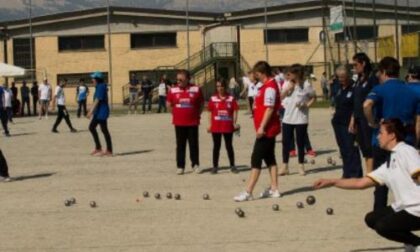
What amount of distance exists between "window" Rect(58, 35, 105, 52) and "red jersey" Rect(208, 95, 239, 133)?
45.5 meters

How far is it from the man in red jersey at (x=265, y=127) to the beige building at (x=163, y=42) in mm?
46543

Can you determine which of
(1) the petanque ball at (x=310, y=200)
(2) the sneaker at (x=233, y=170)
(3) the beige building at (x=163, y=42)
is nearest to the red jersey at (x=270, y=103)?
(1) the petanque ball at (x=310, y=200)

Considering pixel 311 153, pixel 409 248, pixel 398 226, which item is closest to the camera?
pixel 398 226

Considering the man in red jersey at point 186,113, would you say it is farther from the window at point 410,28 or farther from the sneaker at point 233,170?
the window at point 410,28

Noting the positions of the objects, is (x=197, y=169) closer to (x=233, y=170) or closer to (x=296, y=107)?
(x=233, y=170)

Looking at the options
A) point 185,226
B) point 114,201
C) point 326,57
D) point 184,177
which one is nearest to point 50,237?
point 185,226

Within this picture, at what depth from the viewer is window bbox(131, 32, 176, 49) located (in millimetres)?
59625

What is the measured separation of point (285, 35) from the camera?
59.7 meters

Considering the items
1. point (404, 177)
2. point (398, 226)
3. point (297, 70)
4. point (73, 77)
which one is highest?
point (73, 77)

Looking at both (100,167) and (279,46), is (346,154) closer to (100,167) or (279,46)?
(100,167)

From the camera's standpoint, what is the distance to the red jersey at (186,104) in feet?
48.0

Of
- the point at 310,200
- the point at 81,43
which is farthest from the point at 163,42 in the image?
the point at 310,200

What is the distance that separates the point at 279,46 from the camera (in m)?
59.4

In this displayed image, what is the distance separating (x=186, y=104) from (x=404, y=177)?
26.6ft
